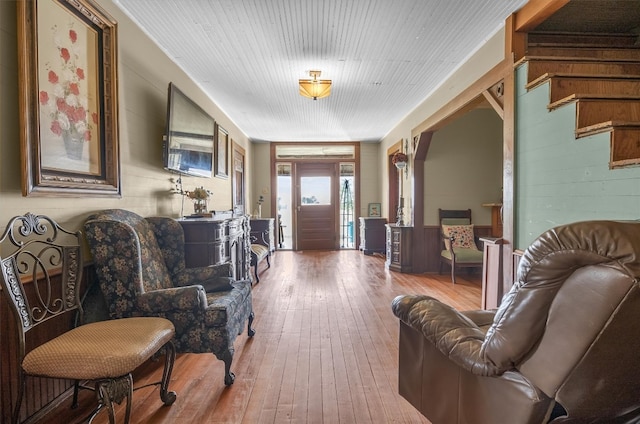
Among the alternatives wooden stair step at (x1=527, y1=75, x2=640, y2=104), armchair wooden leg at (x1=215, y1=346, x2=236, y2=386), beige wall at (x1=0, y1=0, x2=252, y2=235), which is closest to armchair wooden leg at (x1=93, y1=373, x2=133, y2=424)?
armchair wooden leg at (x1=215, y1=346, x2=236, y2=386)

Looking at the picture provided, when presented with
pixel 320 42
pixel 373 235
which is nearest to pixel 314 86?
pixel 320 42

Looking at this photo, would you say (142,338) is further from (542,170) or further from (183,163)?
(542,170)

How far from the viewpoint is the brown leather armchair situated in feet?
2.59

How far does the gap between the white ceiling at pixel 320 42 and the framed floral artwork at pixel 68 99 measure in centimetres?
57

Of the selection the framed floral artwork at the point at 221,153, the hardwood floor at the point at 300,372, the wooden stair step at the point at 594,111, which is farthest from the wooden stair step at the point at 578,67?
the framed floral artwork at the point at 221,153

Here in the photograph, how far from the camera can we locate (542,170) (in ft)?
7.81

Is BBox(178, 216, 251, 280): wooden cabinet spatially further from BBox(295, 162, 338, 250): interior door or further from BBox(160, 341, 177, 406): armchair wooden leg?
BBox(295, 162, 338, 250): interior door

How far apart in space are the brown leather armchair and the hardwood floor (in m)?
0.91

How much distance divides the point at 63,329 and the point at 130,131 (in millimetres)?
1535

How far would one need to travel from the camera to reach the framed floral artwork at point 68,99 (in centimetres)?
163

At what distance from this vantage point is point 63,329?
1926 millimetres

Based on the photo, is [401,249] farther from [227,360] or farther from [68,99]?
[68,99]

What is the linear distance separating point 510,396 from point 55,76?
2.60 m

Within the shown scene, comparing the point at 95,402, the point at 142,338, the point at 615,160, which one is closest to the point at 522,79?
the point at 615,160
